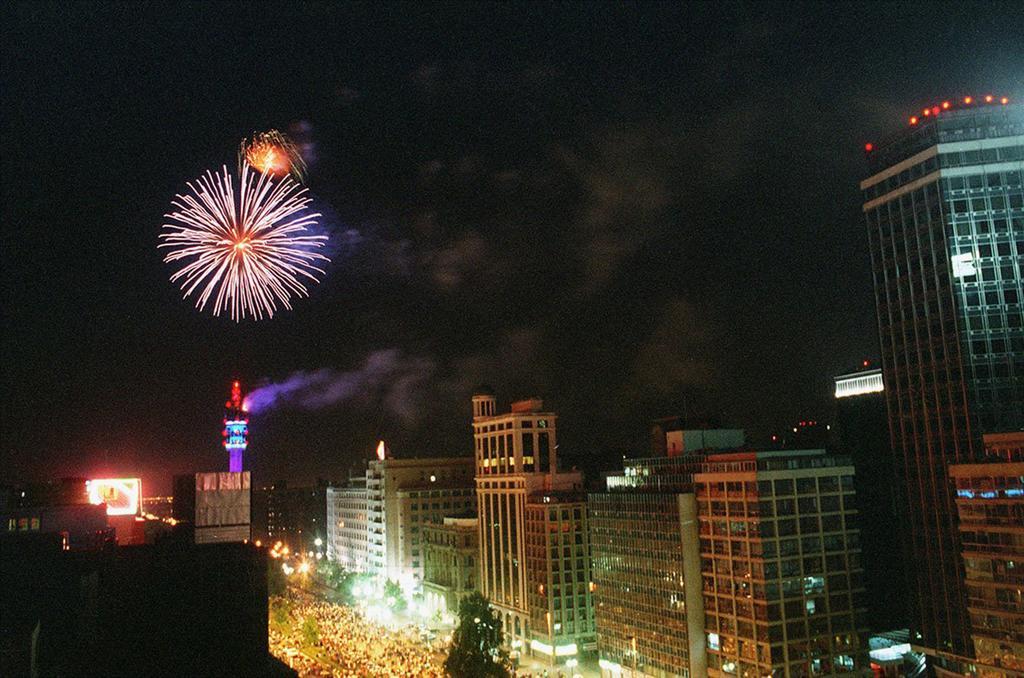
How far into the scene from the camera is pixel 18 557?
30.1m

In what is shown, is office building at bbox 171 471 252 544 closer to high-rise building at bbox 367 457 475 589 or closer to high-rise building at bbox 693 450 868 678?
high-rise building at bbox 693 450 868 678

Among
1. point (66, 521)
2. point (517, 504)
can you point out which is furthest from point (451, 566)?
point (66, 521)

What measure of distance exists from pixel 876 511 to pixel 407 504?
60920mm

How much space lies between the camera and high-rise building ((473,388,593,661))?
7500 centimetres

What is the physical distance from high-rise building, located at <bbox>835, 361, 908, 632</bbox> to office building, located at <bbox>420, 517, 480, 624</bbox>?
1591 inches

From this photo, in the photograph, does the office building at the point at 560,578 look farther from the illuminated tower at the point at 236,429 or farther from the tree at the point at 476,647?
the illuminated tower at the point at 236,429

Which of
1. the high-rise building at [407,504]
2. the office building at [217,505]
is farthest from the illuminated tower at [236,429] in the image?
the office building at [217,505]

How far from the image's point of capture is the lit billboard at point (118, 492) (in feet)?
232

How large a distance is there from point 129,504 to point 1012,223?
75.3 meters

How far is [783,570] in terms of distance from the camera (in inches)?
2071

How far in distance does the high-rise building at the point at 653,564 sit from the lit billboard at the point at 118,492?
4059 centimetres

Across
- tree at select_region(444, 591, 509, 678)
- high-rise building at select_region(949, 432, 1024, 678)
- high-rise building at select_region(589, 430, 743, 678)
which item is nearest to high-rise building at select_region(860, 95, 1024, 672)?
high-rise building at select_region(949, 432, 1024, 678)

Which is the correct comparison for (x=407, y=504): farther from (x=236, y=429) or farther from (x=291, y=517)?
(x=291, y=517)

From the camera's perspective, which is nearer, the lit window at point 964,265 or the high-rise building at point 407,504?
the lit window at point 964,265
